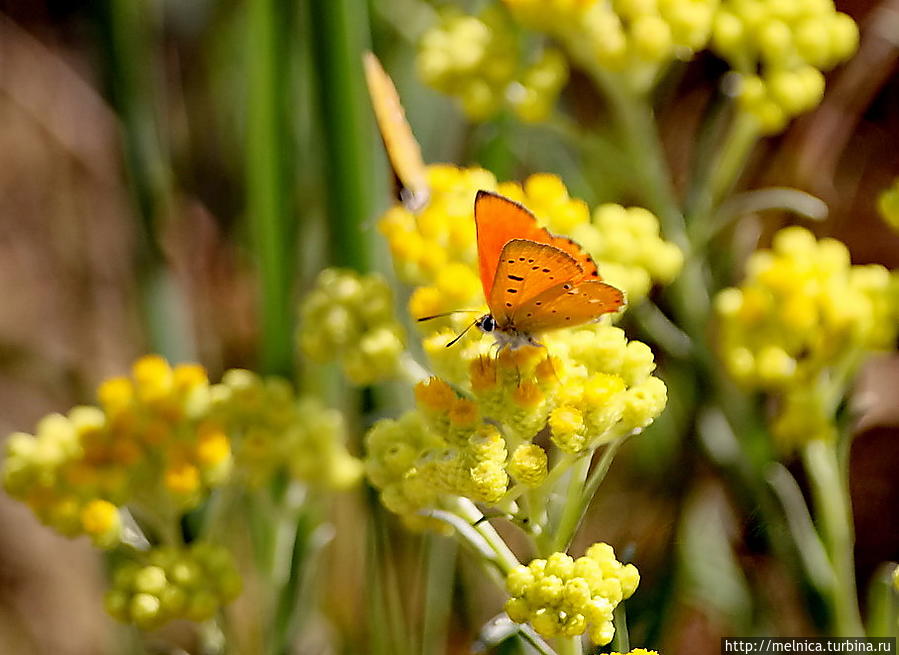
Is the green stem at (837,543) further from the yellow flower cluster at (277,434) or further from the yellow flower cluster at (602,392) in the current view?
the yellow flower cluster at (277,434)

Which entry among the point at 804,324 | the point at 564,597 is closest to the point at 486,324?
the point at 564,597

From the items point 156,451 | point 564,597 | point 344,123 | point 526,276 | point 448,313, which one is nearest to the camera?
point 564,597

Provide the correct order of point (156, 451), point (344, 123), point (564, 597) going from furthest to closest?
point (344, 123)
point (156, 451)
point (564, 597)

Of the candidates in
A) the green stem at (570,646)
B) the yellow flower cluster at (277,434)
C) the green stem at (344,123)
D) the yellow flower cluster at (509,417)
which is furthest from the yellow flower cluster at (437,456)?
the green stem at (344,123)

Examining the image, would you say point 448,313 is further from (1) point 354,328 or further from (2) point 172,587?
(2) point 172,587

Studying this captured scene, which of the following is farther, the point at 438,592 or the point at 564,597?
the point at 438,592

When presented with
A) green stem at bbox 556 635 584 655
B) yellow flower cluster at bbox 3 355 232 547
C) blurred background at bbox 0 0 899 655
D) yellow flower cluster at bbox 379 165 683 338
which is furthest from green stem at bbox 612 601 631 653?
yellow flower cluster at bbox 3 355 232 547

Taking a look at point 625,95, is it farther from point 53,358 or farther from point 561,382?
point 53,358

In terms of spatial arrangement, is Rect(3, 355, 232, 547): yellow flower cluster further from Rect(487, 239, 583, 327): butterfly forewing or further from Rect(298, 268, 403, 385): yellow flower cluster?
Rect(487, 239, 583, 327): butterfly forewing
